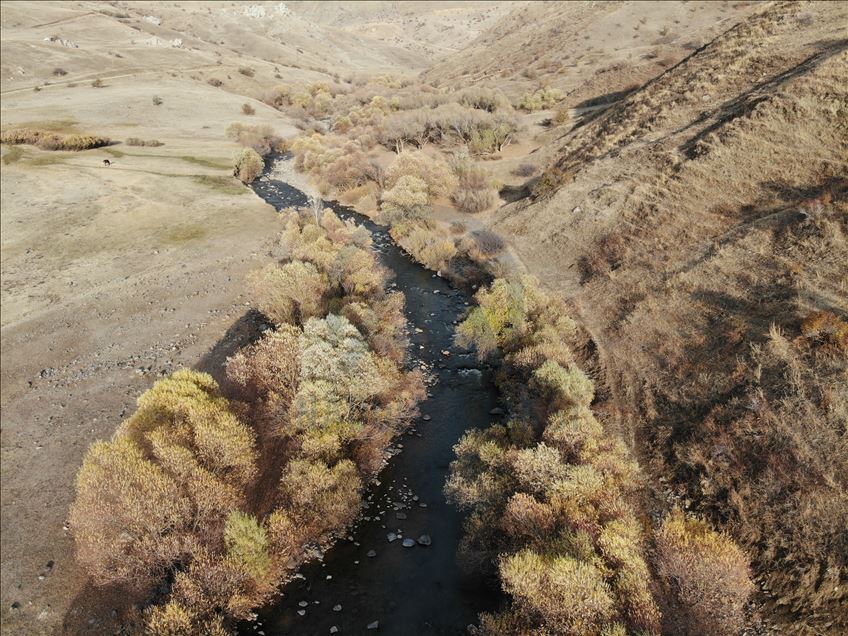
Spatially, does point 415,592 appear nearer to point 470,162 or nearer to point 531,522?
point 531,522

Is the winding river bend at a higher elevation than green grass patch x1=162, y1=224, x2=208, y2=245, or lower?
higher

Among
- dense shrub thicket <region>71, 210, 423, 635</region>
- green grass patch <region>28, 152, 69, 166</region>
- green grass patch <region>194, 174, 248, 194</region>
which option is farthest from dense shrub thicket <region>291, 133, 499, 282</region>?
green grass patch <region>28, 152, 69, 166</region>

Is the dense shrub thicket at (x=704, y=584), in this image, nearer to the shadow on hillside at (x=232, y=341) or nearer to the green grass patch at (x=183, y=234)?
the shadow on hillside at (x=232, y=341)

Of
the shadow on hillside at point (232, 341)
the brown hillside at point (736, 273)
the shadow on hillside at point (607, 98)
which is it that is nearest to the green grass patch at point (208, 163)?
the shadow on hillside at point (232, 341)

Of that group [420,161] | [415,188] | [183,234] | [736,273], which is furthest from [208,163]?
[736,273]

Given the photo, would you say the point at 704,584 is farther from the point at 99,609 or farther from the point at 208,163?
the point at 208,163

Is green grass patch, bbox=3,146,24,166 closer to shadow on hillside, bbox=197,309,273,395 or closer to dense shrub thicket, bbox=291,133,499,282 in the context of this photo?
dense shrub thicket, bbox=291,133,499,282

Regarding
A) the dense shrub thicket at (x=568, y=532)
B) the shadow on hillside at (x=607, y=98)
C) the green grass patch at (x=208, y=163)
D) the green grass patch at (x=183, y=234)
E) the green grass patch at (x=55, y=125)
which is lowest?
the green grass patch at (x=55, y=125)
